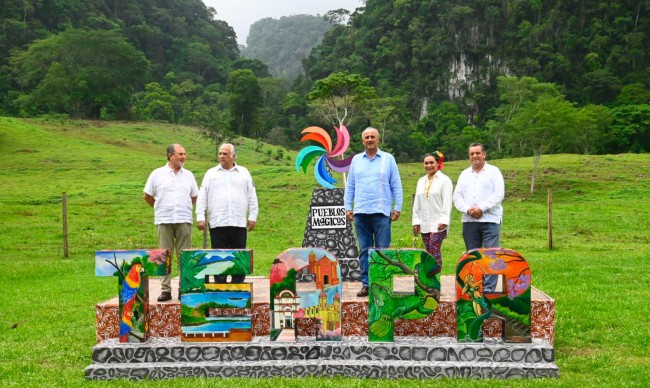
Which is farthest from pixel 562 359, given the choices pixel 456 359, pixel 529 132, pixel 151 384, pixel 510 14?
pixel 510 14

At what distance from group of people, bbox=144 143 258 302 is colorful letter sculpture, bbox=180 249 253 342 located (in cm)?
96

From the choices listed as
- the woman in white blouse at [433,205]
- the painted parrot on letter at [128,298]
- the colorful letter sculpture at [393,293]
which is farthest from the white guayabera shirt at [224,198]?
the woman in white blouse at [433,205]

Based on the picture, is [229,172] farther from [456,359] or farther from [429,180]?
[456,359]

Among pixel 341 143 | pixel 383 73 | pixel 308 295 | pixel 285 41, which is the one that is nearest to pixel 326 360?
pixel 308 295

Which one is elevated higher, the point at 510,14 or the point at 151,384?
the point at 510,14

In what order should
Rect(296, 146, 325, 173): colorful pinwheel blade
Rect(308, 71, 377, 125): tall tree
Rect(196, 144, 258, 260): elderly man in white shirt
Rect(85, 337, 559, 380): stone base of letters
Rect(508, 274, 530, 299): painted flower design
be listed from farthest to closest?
Rect(308, 71, 377, 125): tall tree < Rect(296, 146, 325, 173): colorful pinwheel blade < Rect(196, 144, 258, 260): elderly man in white shirt < Rect(508, 274, 530, 299): painted flower design < Rect(85, 337, 559, 380): stone base of letters

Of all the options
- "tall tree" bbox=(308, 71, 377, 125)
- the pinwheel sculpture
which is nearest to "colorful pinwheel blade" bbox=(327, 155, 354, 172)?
the pinwheel sculpture

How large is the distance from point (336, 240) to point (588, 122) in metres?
33.8

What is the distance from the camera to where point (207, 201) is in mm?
6344

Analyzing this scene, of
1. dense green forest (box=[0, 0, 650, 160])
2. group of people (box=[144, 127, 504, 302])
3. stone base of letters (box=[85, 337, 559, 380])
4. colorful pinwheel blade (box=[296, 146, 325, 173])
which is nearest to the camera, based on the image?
stone base of letters (box=[85, 337, 559, 380])

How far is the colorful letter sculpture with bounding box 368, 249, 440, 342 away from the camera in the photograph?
5219 mm

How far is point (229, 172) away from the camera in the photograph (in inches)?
249

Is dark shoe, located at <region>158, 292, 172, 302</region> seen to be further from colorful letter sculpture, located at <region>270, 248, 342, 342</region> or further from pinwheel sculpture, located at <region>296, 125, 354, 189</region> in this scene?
pinwheel sculpture, located at <region>296, 125, 354, 189</region>

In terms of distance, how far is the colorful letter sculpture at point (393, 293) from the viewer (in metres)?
5.22
